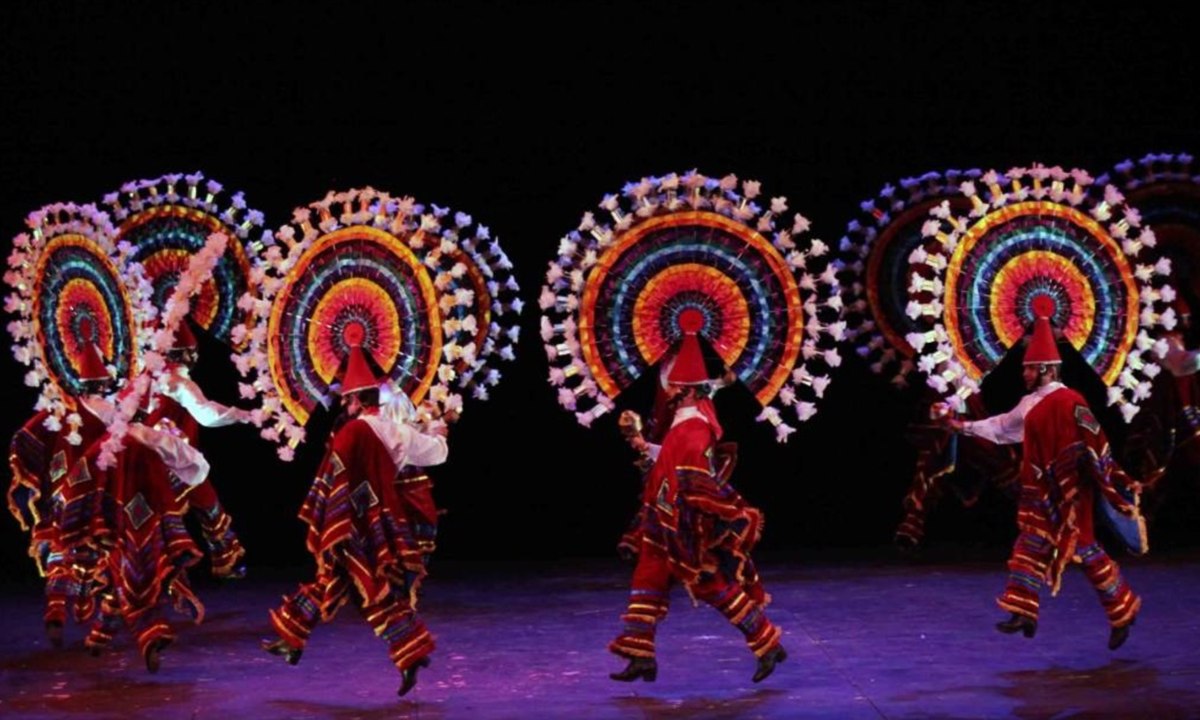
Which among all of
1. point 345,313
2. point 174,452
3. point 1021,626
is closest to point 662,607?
point 1021,626

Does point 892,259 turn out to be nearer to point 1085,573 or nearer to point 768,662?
point 1085,573

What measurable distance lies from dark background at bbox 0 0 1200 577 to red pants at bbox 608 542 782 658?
429 cm

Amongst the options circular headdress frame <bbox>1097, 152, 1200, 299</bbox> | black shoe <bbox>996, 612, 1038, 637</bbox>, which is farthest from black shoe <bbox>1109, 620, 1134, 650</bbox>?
circular headdress frame <bbox>1097, 152, 1200, 299</bbox>

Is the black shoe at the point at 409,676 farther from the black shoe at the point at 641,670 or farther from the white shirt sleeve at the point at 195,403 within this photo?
the white shirt sleeve at the point at 195,403

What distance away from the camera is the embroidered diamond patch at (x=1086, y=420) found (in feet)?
23.3

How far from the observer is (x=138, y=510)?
726 centimetres

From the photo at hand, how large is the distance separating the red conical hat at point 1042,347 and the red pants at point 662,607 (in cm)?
173

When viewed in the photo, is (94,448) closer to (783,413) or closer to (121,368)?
(121,368)

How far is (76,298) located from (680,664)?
3.08m

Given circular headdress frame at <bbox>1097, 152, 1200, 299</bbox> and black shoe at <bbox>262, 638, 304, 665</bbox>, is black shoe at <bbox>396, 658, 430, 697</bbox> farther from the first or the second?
circular headdress frame at <bbox>1097, 152, 1200, 299</bbox>

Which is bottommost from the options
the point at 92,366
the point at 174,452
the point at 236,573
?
the point at 236,573

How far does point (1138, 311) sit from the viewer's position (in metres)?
7.50

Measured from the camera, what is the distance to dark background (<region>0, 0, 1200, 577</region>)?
1026 cm

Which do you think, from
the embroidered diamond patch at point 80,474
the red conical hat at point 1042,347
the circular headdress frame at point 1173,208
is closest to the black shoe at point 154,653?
the embroidered diamond patch at point 80,474
